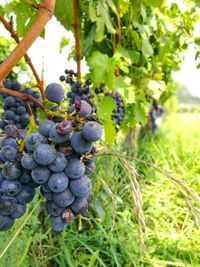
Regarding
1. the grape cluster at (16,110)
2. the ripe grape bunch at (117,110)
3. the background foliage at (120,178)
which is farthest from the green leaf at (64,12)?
the ripe grape bunch at (117,110)

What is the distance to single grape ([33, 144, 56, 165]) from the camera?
3.04 feet

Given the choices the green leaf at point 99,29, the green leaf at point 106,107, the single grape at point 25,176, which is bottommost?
the single grape at point 25,176

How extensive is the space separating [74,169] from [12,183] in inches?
6.3

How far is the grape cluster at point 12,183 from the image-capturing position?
99 centimetres

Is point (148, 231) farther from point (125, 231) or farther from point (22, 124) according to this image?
point (22, 124)

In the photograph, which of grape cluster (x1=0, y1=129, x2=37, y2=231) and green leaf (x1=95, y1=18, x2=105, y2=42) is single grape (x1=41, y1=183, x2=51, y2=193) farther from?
green leaf (x1=95, y1=18, x2=105, y2=42)

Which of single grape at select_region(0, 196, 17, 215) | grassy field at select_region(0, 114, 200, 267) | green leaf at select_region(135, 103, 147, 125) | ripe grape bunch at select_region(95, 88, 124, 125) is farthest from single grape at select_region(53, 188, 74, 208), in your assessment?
green leaf at select_region(135, 103, 147, 125)

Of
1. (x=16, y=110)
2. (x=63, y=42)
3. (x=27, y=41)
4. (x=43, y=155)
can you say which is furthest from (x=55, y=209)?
(x=63, y=42)

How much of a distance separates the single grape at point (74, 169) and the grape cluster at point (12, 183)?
0.36 feet

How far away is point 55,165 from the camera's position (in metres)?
0.95

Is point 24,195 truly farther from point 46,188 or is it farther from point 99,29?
point 99,29

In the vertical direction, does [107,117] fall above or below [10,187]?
above

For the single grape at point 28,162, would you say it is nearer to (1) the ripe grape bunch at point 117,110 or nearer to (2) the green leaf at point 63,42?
(1) the ripe grape bunch at point 117,110

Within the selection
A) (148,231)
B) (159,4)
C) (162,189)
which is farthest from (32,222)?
(162,189)
